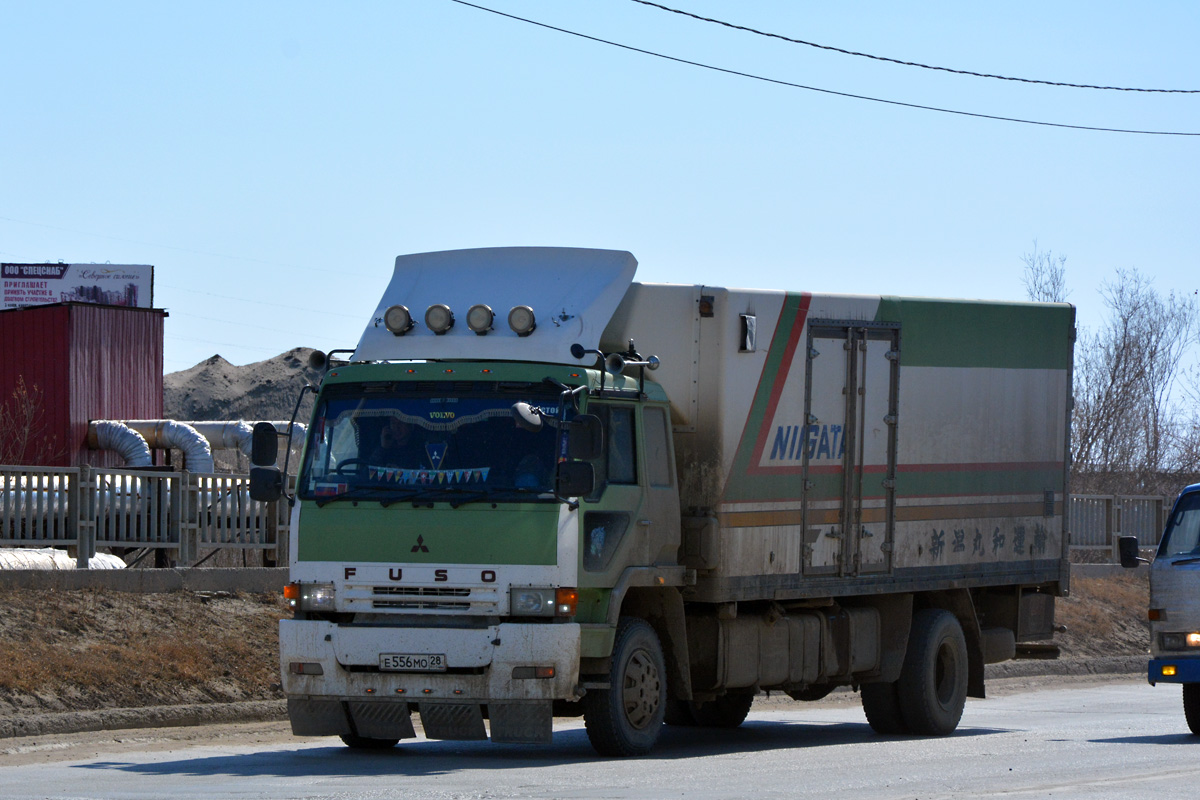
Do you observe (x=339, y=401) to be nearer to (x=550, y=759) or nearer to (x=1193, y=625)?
(x=550, y=759)

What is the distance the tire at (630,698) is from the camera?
39.8ft

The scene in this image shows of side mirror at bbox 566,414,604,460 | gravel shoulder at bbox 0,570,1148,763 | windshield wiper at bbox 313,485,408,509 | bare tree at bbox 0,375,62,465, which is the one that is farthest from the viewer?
bare tree at bbox 0,375,62,465

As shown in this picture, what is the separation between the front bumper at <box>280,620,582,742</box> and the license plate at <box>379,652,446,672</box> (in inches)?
1.3

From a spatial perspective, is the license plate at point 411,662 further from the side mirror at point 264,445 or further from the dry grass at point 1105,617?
the dry grass at point 1105,617

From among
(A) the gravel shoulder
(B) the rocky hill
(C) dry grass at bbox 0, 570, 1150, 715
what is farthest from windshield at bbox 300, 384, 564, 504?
(B) the rocky hill

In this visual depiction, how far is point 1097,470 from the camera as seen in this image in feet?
160

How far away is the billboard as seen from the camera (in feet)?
195

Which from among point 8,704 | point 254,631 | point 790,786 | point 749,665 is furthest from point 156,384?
point 790,786

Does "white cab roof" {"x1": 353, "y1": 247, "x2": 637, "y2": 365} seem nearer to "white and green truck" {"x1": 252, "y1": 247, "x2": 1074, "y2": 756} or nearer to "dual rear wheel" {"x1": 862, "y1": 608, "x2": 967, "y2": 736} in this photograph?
"white and green truck" {"x1": 252, "y1": 247, "x2": 1074, "y2": 756}

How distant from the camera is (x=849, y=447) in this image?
14320 millimetres

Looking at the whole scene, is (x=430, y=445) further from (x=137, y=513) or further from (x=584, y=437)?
(x=137, y=513)

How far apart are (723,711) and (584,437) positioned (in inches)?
214

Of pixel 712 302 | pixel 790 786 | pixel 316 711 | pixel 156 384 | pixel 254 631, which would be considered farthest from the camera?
pixel 156 384

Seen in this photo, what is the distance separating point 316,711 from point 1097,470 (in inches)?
1575
